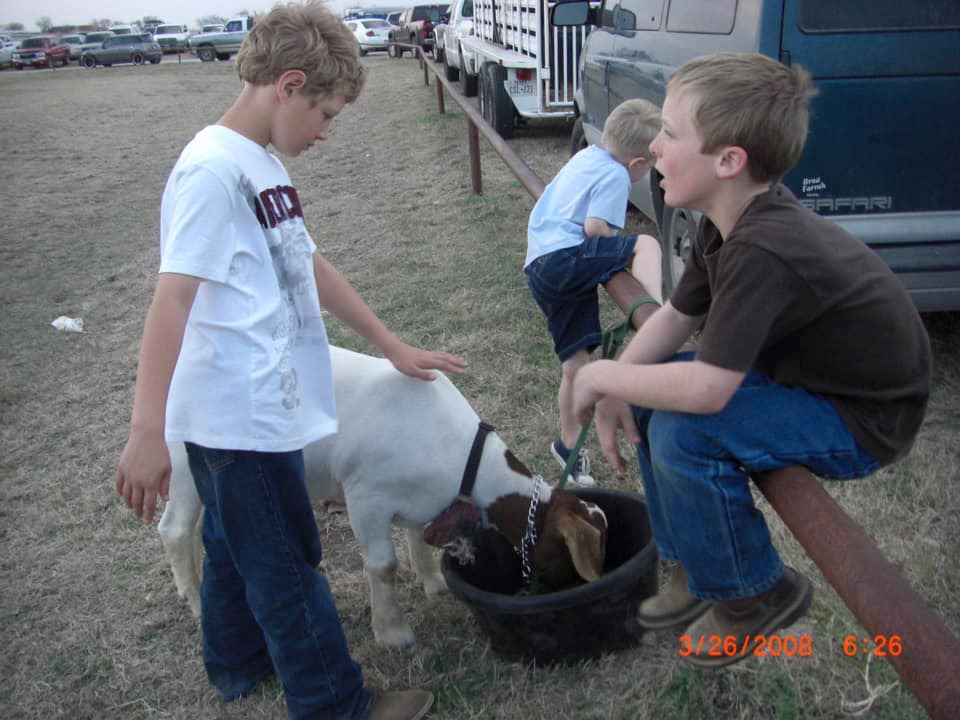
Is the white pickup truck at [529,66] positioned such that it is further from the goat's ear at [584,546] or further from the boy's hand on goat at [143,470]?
the boy's hand on goat at [143,470]

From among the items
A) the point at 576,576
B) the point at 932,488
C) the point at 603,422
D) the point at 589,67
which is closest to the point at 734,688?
the point at 576,576

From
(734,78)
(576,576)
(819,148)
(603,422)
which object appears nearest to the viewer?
(734,78)

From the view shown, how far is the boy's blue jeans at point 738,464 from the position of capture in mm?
1468

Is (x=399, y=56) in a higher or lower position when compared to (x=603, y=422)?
lower

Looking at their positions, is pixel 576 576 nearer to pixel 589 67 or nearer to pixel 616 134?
pixel 616 134

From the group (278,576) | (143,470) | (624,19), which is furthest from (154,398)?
(624,19)

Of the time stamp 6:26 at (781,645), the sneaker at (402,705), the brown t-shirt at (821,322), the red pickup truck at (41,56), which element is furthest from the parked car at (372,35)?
the brown t-shirt at (821,322)

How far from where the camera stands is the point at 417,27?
30.9 m

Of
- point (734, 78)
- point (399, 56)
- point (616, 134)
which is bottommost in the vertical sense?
point (399, 56)

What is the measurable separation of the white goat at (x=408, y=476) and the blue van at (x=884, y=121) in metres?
1.92

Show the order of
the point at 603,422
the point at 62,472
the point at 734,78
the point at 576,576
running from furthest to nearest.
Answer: the point at 62,472, the point at 576,576, the point at 603,422, the point at 734,78

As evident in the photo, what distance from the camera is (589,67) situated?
6586mm

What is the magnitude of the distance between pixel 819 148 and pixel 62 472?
377 cm
